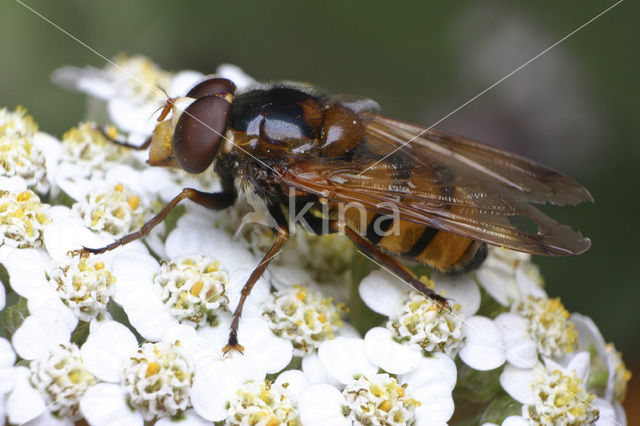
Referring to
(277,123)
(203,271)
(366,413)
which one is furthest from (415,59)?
(366,413)

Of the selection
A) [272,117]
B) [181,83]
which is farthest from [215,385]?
[181,83]

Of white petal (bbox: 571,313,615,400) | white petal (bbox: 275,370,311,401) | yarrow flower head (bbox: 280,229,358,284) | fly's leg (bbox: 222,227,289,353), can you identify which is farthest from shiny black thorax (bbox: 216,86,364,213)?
white petal (bbox: 571,313,615,400)

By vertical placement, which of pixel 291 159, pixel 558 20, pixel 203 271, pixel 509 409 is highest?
pixel 558 20

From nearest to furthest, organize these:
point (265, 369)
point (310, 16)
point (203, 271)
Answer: point (265, 369), point (203, 271), point (310, 16)

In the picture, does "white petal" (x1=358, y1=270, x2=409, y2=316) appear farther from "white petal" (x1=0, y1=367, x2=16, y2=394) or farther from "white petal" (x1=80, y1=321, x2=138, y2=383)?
"white petal" (x1=0, y1=367, x2=16, y2=394)

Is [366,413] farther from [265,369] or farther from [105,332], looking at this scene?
[105,332]

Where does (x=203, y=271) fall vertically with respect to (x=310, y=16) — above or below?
below

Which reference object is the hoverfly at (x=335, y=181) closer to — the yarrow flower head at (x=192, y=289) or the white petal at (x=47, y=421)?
the yarrow flower head at (x=192, y=289)
